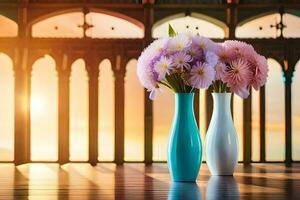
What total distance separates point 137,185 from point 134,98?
2.27m

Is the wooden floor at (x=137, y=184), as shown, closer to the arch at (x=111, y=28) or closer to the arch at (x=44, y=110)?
the arch at (x=44, y=110)

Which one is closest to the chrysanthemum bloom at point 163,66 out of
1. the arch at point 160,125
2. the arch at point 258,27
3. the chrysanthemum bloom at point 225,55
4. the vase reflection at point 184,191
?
the chrysanthemum bloom at point 225,55

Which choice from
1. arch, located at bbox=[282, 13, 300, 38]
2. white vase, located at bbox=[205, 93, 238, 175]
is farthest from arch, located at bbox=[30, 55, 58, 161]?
white vase, located at bbox=[205, 93, 238, 175]

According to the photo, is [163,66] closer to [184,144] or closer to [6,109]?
[184,144]

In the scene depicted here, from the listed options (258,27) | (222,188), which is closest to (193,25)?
(258,27)

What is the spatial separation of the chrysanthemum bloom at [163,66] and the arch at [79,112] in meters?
2.31

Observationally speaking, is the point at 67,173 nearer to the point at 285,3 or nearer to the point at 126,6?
the point at 126,6

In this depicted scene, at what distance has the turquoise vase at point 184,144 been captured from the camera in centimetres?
217

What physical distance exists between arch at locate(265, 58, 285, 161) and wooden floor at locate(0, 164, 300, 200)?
1557 mm

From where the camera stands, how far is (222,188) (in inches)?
80.1

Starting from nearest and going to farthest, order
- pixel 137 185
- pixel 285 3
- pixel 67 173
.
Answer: pixel 137 185 → pixel 67 173 → pixel 285 3

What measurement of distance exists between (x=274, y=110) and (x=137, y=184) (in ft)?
8.00

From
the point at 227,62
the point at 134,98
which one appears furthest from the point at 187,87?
the point at 134,98

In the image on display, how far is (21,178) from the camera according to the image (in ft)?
7.95
